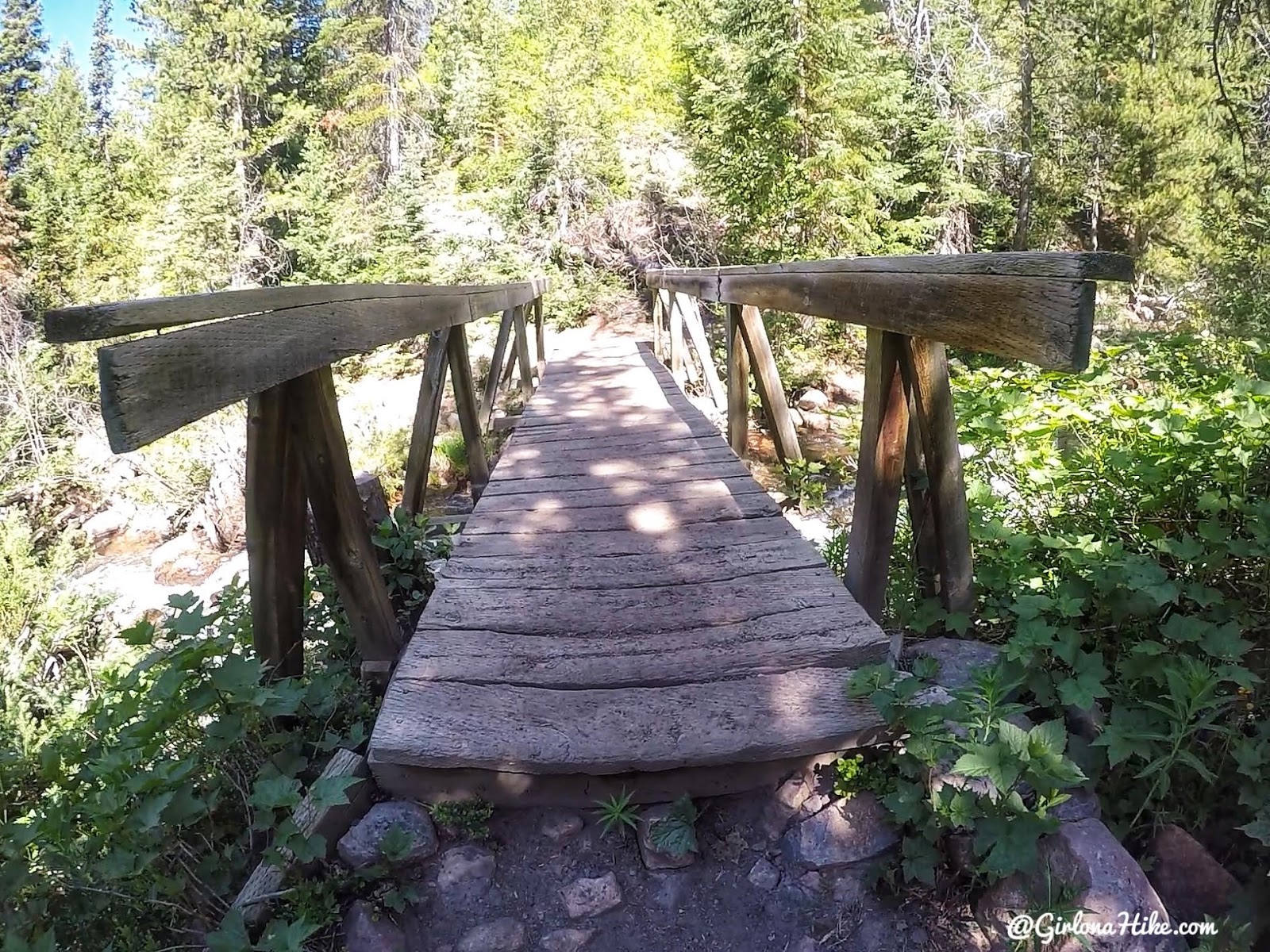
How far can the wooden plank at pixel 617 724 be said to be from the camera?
1.80 metres

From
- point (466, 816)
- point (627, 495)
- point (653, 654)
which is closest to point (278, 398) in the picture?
point (466, 816)

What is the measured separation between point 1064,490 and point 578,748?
79.6 inches

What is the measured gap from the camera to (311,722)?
2.07 meters

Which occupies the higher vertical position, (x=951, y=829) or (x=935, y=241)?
(x=935, y=241)

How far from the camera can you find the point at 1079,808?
5.20 ft

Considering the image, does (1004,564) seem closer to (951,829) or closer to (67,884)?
(951,829)

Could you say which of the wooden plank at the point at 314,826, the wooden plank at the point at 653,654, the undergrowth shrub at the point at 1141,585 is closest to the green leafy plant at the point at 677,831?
the wooden plank at the point at 653,654

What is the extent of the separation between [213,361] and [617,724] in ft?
4.17

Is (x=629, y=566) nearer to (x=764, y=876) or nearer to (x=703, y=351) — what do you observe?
(x=764, y=876)

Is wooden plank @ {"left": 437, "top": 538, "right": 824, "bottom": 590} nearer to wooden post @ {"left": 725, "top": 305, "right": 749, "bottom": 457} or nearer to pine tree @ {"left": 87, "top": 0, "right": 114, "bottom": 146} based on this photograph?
wooden post @ {"left": 725, "top": 305, "right": 749, "bottom": 457}

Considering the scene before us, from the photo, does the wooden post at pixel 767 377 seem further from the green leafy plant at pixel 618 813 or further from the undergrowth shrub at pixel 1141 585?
the green leafy plant at pixel 618 813

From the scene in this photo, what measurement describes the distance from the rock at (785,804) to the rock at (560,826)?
1.52 feet

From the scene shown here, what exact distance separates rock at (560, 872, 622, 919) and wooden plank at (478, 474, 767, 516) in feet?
6.46

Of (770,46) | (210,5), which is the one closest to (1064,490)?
(770,46)
